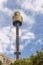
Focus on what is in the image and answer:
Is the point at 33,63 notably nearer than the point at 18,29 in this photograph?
Yes

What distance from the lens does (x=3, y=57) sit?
139250 mm

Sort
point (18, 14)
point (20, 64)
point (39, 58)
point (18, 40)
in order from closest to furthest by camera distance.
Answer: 1. point (39, 58)
2. point (20, 64)
3. point (18, 40)
4. point (18, 14)

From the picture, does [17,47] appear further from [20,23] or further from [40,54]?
[40,54]

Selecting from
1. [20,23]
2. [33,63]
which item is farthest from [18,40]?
[33,63]

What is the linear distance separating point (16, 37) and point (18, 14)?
18059 mm

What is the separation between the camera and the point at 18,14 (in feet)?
530

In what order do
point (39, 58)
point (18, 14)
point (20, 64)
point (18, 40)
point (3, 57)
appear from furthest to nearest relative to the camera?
point (18, 14) → point (18, 40) → point (3, 57) → point (20, 64) → point (39, 58)

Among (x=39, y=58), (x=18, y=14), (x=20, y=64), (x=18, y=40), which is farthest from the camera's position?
(x=18, y=14)

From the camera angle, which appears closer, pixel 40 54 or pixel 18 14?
pixel 40 54

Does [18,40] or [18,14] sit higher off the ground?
[18,14]

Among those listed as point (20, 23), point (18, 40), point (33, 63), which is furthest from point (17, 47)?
point (33, 63)

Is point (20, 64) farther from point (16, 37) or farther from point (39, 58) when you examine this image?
point (16, 37)

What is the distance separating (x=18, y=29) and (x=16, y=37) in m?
6.16

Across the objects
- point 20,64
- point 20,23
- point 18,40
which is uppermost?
point 20,23
